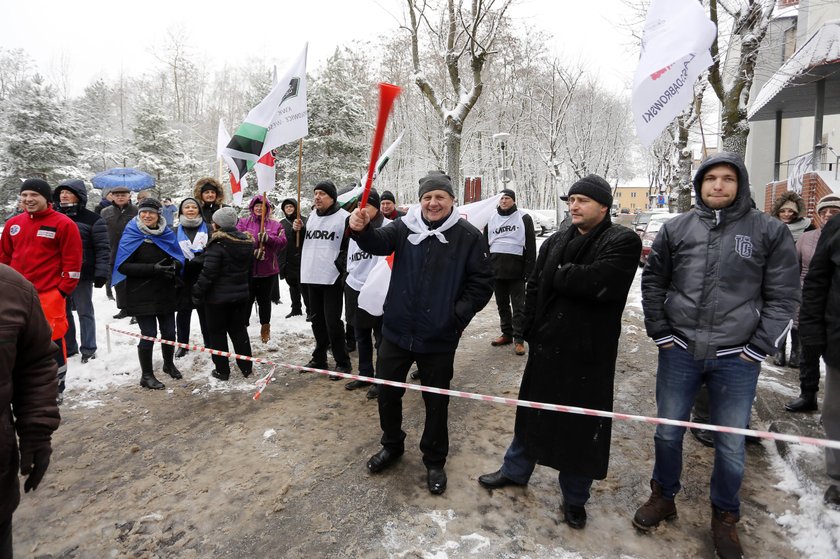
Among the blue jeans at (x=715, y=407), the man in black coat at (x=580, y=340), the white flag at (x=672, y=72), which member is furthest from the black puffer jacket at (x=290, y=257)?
Answer: the blue jeans at (x=715, y=407)

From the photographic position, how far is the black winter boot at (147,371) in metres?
5.21

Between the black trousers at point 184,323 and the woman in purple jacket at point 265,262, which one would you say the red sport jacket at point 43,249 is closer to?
the black trousers at point 184,323

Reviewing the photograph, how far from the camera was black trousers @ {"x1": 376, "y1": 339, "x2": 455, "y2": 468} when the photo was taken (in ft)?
11.0

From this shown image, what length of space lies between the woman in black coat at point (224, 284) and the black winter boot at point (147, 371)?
0.61m

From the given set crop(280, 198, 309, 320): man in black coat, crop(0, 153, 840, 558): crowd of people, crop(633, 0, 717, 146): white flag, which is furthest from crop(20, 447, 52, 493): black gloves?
crop(280, 198, 309, 320): man in black coat

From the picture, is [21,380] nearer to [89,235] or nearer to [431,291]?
[431,291]

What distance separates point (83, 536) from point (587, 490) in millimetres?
3107

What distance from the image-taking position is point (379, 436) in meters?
4.10

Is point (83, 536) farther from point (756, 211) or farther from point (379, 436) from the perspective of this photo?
point (756, 211)

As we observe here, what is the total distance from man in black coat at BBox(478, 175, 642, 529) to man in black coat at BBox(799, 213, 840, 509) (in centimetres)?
139

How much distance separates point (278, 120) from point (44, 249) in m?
2.68

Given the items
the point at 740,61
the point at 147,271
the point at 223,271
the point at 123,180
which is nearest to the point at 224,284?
the point at 223,271

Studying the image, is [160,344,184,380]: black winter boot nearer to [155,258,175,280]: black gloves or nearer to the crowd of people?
[155,258,175,280]: black gloves

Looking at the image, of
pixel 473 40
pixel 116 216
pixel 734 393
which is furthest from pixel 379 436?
pixel 473 40
